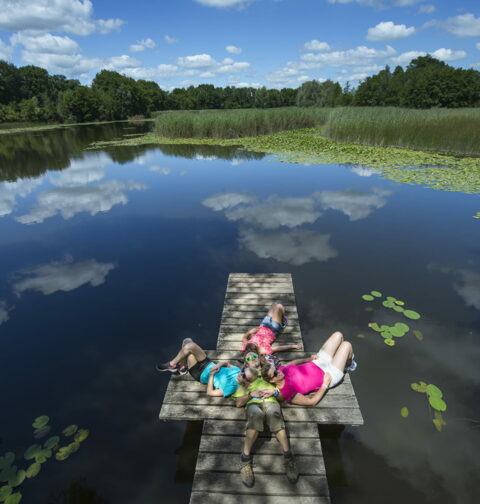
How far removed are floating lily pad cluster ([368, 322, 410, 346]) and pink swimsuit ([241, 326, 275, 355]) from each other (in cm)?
190

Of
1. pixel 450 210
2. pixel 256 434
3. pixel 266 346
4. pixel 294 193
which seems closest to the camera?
pixel 256 434

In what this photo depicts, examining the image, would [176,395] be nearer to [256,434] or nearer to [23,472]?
[256,434]

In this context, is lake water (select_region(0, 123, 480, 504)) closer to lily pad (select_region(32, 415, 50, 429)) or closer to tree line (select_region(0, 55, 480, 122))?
lily pad (select_region(32, 415, 50, 429))

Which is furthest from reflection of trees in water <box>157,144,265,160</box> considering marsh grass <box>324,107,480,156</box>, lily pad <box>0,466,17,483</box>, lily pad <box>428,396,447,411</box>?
lily pad <box>0,466,17,483</box>

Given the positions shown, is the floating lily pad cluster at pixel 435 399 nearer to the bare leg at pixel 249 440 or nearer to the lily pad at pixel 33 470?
the bare leg at pixel 249 440

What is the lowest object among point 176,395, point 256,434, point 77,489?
point 77,489

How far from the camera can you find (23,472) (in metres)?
3.05

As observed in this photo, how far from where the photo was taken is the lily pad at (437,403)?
11.8 feet

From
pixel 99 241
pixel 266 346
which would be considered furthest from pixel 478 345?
pixel 99 241

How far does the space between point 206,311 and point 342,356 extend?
2.69 meters

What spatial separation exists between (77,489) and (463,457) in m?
4.10

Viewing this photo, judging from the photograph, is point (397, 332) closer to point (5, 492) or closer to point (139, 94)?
point (5, 492)

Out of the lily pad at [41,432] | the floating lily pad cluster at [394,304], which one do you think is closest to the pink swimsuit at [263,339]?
the floating lily pad cluster at [394,304]

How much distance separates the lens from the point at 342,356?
3693mm
